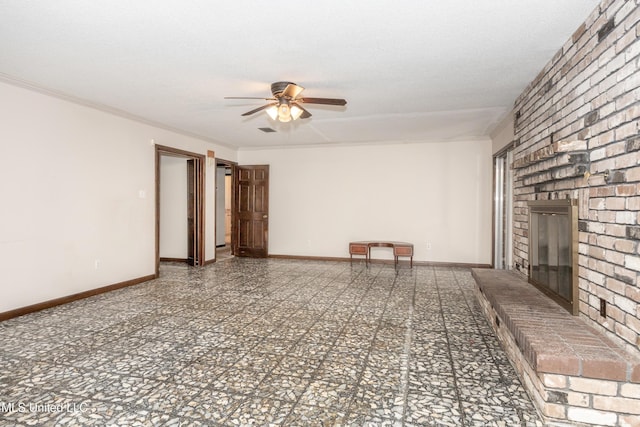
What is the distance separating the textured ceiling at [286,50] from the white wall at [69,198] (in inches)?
14.0

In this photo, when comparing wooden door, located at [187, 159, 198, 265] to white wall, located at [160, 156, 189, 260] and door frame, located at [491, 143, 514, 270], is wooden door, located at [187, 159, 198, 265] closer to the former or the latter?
white wall, located at [160, 156, 189, 260]

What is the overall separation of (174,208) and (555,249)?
661 cm

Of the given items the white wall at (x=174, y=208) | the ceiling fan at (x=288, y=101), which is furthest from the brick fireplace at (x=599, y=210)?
the white wall at (x=174, y=208)

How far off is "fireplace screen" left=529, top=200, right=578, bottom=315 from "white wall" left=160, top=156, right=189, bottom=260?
19.9 ft

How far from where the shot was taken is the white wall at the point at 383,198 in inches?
264

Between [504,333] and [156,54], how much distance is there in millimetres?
3749

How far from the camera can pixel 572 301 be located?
253 centimetres

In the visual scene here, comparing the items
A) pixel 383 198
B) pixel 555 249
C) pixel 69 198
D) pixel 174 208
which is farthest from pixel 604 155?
pixel 174 208

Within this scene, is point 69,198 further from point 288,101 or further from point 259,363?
point 259,363

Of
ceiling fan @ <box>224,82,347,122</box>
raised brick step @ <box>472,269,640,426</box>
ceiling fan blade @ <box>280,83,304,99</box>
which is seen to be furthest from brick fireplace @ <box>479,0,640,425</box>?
ceiling fan blade @ <box>280,83,304,99</box>

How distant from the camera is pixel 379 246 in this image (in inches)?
273

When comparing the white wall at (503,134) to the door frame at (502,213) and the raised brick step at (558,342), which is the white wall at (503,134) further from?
the raised brick step at (558,342)

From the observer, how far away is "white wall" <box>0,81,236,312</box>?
3.66m

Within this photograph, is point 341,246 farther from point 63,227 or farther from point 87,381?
point 87,381
